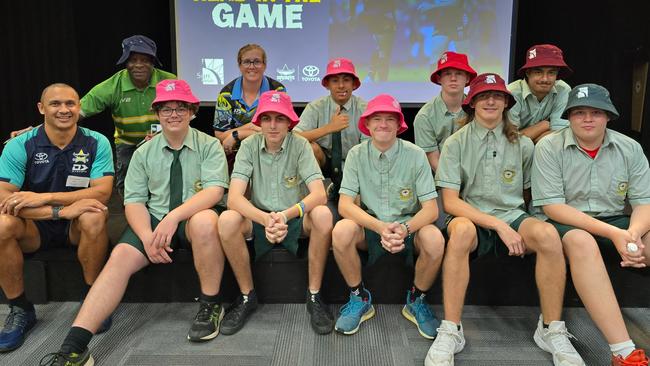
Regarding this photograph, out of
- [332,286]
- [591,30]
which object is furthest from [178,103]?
[591,30]

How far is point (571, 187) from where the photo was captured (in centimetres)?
219

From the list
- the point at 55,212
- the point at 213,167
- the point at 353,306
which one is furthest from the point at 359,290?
the point at 55,212

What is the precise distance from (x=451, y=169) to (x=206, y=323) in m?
1.33

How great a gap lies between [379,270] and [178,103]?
4.21 ft

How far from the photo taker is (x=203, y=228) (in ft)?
7.27

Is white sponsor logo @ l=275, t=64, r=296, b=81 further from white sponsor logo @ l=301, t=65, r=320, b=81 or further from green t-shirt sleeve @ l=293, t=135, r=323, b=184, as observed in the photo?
green t-shirt sleeve @ l=293, t=135, r=323, b=184

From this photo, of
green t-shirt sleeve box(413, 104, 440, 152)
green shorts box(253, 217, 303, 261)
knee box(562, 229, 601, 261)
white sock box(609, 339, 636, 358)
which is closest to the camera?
white sock box(609, 339, 636, 358)

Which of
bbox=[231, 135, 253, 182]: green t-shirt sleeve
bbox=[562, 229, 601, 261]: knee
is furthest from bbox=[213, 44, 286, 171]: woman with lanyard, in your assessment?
bbox=[562, 229, 601, 261]: knee

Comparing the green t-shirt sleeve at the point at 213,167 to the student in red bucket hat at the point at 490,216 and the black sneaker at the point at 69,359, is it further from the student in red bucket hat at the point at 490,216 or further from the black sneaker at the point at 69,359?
the student in red bucket hat at the point at 490,216

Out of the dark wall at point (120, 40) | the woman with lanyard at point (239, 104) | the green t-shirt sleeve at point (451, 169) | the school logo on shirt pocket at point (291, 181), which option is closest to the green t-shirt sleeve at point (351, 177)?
the school logo on shirt pocket at point (291, 181)

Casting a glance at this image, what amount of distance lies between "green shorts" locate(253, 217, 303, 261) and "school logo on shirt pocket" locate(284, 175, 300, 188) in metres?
0.19

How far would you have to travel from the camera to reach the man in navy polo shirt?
87.9 inches

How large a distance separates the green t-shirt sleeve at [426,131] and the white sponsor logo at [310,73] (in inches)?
82.2

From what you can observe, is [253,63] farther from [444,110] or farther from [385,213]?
[385,213]
